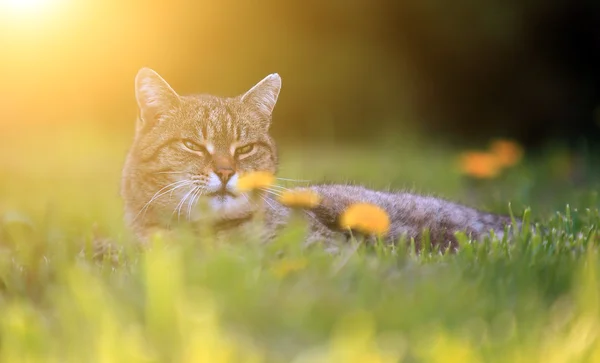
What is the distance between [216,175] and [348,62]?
5.19 meters

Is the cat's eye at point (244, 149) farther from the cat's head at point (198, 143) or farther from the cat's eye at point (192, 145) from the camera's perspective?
the cat's eye at point (192, 145)

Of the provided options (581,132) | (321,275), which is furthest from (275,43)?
(321,275)

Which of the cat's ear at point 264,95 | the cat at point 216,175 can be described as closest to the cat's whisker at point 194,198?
the cat at point 216,175

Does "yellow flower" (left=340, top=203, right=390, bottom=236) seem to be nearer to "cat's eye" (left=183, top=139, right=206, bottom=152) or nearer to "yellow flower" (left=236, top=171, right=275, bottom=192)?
"yellow flower" (left=236, top=171, right=275, bottom=192)

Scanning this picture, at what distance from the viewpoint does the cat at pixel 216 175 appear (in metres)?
2.89

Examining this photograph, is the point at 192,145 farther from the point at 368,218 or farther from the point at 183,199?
the point at 368,218

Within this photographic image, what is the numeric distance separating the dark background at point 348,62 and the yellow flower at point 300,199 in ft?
14.3

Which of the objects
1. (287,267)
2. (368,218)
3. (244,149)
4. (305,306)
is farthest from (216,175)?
(305,306)

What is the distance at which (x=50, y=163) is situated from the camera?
268 inches

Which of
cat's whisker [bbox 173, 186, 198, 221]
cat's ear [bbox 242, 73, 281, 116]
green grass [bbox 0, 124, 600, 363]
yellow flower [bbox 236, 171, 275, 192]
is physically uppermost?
cat's ear [bbox 242, 73, 281, 116]

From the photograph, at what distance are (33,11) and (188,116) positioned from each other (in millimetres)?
4151

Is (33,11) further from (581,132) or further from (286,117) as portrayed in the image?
(581,132)

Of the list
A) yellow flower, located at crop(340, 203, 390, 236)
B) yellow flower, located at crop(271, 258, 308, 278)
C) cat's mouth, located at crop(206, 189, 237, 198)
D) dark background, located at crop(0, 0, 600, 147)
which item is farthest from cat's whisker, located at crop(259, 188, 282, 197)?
dark background, located at crop(0, 0, 600, 147)

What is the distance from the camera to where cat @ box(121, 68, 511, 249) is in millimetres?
2889
